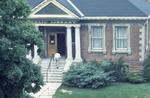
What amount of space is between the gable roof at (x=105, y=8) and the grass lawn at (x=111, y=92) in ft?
19.9

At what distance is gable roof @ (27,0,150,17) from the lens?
41.8 metres

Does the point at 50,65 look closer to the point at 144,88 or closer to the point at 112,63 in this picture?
the point at 112,63

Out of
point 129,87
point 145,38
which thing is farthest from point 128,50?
point 129,87

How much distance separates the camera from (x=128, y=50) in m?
41.8

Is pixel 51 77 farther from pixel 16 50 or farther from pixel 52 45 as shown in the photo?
pixel 16 50

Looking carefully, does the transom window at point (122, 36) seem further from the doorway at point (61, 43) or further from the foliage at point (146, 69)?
the doorway at point (61, 43)

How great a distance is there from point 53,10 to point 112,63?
226 inches

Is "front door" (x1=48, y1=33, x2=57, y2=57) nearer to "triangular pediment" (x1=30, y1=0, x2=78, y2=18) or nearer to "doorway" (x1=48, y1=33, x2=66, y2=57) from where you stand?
"doorway" (x1=48, y1=33, x2=66, y2=57)

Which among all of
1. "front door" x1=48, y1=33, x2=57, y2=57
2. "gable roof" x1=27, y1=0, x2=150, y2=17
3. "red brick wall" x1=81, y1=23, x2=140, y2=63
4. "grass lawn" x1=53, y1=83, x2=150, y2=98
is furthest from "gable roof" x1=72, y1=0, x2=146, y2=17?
"grass lawn" x1=53, y1=83, x2=150, y2=98

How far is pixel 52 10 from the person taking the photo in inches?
1661

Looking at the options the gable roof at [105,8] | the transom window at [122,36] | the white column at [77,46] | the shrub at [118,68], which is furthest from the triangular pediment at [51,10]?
the shrub at [118,68]

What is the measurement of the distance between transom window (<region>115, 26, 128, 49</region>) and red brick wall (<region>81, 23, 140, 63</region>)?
42 cm

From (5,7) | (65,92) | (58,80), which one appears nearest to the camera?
(5,7)

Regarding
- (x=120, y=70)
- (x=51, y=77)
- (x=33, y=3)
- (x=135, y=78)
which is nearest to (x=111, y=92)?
(x=135, y=78)
